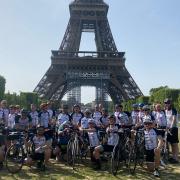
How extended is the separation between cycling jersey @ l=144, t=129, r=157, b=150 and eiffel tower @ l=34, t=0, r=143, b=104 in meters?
47.2

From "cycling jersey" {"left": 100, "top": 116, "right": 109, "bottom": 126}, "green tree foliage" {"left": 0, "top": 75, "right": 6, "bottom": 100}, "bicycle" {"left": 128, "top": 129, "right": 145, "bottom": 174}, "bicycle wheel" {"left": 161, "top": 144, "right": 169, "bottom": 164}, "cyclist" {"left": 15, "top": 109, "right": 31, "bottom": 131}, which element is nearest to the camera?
"bicycle" {"left": 128, "top": 129, "right": 145, "bottom": 174}

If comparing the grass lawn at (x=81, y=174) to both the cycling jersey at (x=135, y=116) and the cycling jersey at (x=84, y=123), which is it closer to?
the cycling jersey at (x=84, y=123)

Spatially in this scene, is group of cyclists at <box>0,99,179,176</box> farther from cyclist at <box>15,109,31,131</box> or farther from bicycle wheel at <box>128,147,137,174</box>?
bicycle wheel at <box>128,147,137,174</box>

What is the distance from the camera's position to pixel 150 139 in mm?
11008

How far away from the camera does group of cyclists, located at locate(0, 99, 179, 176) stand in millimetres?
11148

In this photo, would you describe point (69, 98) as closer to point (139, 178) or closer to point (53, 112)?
point (53, 112)

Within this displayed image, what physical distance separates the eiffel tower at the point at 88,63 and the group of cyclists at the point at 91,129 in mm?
44032

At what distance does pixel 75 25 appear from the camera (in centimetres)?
6475

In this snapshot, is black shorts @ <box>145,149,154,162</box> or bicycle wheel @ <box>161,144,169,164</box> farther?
bicycle wheel @ <box>161,144,169,164</box>

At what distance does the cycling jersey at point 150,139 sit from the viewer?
11.0 meters

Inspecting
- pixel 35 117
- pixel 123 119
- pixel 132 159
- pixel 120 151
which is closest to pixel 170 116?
pixel 123 119

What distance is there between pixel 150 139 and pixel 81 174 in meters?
2.35

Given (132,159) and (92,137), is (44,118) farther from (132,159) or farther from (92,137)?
(132,159)

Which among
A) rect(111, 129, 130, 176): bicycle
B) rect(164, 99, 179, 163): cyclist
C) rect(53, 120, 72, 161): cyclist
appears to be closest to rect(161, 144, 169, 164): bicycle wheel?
rect(164, 99, 179, 163): cyclist
